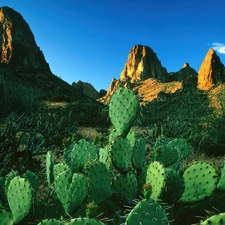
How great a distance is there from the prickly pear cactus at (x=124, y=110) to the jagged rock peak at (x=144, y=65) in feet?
367

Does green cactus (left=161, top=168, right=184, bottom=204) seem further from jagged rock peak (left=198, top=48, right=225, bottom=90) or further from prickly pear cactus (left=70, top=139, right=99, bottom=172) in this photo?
jagged rock peak (left=198, top=48, right=225, bottom=90)

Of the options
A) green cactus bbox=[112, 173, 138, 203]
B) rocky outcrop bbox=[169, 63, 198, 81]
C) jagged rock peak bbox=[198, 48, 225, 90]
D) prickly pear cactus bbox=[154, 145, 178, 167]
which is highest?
rocky outcrop bbox=[169, 63, 198, 81]

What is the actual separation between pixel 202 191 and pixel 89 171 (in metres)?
1.00

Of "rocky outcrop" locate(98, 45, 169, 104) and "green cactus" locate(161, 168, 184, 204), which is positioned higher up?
"rocky outcrop" locate(98, 45, 169, 104)

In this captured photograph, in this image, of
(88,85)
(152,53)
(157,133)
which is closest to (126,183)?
(157,133)

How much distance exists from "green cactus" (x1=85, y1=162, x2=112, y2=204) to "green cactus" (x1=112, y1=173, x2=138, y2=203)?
0.08m

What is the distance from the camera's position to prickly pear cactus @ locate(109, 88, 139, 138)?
316 cm

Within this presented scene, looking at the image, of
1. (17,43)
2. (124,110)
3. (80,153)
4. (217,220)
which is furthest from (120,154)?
(17,43)

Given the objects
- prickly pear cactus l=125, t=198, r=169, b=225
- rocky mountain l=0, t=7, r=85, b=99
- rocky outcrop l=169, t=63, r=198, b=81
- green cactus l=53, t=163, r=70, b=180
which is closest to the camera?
prickly pear cactus l=125, t=198, r=169, b=225

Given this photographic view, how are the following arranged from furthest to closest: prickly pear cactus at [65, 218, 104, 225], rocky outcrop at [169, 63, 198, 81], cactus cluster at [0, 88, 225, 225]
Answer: rocky outcrop at [169, 63, 198, 81] → cactus cluster at [0, 88, 225, 225] → prickly pear cactus at [65, 218, 104, 225]

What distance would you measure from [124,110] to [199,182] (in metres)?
0.96

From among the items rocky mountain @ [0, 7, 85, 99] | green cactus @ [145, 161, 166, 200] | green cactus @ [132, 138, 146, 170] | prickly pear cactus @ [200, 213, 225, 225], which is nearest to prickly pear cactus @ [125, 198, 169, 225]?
prickly pear cactus @ [200, 213, 225, 225]

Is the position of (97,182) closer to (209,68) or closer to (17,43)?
(209,68)

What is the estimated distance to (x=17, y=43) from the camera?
81.8m
